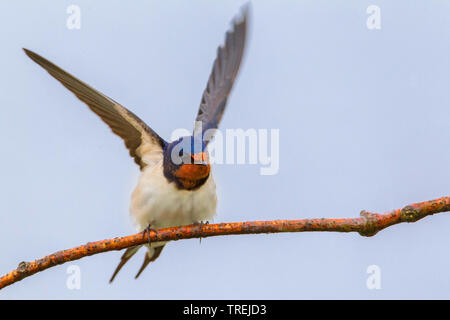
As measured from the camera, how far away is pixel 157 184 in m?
1.53

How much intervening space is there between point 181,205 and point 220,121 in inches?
13.9

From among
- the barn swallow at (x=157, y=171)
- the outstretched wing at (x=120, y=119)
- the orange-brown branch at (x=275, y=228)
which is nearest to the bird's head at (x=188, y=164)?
the barn swallow at (x=157, y=171)

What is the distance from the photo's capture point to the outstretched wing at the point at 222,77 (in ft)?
5.77

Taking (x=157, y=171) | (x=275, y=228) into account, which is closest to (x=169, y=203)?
(x=157, y=171)

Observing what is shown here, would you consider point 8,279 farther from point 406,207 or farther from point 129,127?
point 129,127

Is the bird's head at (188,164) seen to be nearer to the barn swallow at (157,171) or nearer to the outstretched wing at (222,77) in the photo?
the barn swallow at (157,171)

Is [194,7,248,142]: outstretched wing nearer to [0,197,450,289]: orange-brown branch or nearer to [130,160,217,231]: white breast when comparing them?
[130,160,217,231]: white breast

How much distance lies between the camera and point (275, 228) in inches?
36.0

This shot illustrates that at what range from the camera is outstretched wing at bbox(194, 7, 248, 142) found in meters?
1.76

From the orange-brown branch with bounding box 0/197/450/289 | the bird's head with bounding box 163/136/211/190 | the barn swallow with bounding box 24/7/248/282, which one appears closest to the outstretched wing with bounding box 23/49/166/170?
the barn swallow with bounding box 24/7/248/282

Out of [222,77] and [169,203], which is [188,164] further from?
[222,77]

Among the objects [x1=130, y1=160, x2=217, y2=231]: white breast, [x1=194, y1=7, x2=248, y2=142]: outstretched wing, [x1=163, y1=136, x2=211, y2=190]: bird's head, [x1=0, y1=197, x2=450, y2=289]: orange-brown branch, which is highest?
[x1=194, y1=7, x2=248, y2=142]: outstretched wing

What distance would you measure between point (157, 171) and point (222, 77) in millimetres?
421

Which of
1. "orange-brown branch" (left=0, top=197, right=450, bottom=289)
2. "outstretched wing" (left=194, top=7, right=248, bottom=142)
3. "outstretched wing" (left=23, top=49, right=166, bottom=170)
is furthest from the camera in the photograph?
"outstretched wing" (left=194, top=7, right=248, bottom=142)
